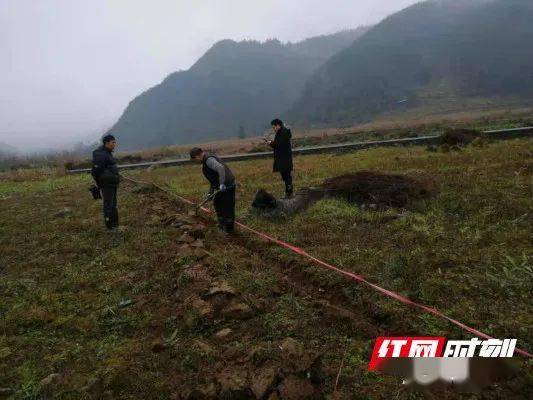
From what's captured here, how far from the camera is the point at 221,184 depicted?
8.75 m

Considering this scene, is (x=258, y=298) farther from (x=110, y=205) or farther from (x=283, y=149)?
(x=283, y=149)

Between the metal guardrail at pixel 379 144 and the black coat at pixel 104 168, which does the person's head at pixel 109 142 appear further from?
the metal guardrail at pixel 379 144

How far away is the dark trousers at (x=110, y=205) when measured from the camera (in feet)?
32.6

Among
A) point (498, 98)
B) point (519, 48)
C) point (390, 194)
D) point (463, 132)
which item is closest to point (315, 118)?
point (498, 98)

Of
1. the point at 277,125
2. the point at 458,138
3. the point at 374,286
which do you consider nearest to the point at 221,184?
the point at 277,125

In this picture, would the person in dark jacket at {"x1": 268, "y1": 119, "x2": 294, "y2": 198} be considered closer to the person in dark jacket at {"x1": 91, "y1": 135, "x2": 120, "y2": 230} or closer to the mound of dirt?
the mound of dirt

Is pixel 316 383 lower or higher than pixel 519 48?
lower

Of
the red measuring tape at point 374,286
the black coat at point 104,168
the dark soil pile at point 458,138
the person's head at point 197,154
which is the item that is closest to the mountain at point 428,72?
the dark soil pile at point 458,138

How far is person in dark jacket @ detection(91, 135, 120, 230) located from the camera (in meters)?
9.62

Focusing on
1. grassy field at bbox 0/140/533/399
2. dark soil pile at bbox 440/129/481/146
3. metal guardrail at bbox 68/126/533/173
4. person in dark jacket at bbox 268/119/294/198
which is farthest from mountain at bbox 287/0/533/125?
grassy field at bbox 0/140/533/399

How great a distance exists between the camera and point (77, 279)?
7242 millimetres

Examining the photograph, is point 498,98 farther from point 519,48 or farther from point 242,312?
point 242,312

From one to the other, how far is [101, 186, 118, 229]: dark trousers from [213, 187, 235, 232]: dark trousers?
8.46 feet

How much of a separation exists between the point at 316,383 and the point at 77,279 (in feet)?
16.1
